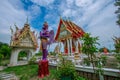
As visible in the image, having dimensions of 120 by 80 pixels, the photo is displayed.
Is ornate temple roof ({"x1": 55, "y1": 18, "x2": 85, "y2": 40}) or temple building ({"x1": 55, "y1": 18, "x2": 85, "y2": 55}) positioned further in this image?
temple building ({"x1": 55, "y1": 18, "x2": 85, "y2": 55})

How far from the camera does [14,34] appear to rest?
603 inches

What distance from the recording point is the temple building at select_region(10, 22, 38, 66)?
15.0 metres

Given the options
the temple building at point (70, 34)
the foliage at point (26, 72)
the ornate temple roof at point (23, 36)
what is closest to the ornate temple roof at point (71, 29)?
the temple building at point (70, 34)

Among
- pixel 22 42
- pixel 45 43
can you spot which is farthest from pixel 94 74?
pixel 22 42

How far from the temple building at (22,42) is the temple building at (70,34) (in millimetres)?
4042

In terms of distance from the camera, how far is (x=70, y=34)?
14.5 metres

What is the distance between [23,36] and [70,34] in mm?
6651

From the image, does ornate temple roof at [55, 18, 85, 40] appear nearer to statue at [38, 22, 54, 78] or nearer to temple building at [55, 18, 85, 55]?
temple building at [55, 18, 85, 55]

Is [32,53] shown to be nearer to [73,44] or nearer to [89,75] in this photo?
[73,44]

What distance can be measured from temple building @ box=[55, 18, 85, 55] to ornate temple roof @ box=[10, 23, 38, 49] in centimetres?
386

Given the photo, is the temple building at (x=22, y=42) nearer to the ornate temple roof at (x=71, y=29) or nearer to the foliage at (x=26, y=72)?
the foliage at (x=26, y=72)

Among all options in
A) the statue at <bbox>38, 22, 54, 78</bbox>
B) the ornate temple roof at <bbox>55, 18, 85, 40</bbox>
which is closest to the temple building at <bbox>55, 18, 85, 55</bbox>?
the ornate temple roof at <bbox>55, 18, 85, 40</bbox>

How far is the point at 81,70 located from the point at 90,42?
210cm

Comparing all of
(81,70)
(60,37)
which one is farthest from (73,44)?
(81,70)
